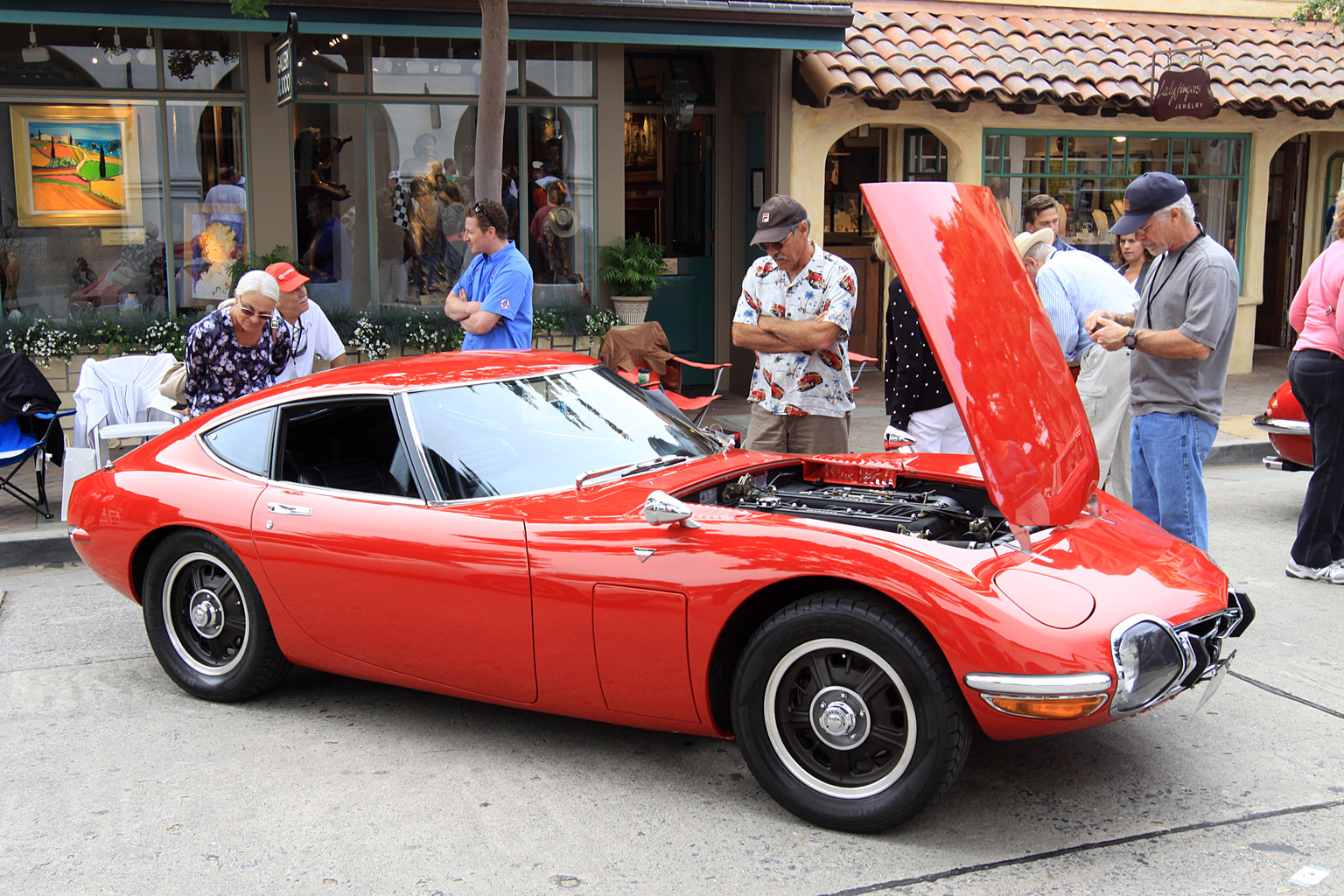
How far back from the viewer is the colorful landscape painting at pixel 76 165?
10195mm

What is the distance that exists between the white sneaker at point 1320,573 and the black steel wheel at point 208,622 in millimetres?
5025

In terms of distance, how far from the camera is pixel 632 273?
1141cm

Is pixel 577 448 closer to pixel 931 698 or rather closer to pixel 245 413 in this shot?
pixel 245 413

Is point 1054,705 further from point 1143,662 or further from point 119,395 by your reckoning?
point 119,395

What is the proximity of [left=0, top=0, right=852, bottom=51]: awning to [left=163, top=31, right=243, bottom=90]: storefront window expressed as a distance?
2.16 feet

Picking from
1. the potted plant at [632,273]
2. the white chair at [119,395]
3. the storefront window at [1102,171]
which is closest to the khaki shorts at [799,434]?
the white chair at [119,395]

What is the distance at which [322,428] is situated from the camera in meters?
4.66

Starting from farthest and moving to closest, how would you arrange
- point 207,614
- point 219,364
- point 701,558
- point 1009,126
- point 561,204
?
point 1009,126 < point 561,204 < point 219,364 < point 207,614 < point 701,558

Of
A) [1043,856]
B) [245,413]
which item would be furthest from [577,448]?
[1043,856]

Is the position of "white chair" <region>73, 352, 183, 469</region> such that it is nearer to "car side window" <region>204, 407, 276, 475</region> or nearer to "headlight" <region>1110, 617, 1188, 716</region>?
"car side window" <region>204, 407, 276, 475</region>

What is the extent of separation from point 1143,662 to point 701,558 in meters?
1.27

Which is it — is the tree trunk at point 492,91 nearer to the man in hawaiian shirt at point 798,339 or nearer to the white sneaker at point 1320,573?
the man in hawaiian shirt at point 798,339

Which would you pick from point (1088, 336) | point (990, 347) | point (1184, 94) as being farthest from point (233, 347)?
point (1184, 94)

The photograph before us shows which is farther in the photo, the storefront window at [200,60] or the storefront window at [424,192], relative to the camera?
the storefront window at [424,192]
